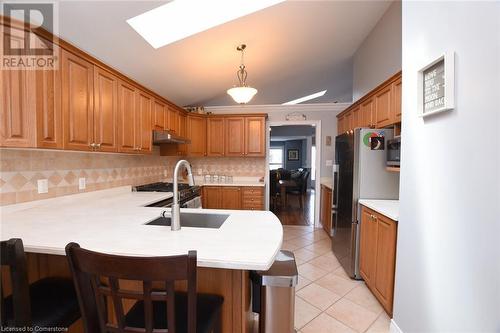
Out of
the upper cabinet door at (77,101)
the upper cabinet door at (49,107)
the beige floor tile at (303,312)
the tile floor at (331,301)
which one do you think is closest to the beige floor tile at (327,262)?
the tile floor at (331,301)

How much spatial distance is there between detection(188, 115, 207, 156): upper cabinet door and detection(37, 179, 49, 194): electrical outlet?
2488mm

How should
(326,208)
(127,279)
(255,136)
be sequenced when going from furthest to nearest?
(255,136) < (326,208) < (127,279)

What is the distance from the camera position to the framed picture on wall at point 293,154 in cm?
1106

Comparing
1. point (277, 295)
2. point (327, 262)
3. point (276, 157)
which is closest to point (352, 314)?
point (327, 262)

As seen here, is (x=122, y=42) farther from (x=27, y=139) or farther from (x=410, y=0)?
(x=410, y=0)

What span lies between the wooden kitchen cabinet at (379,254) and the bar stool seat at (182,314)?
1.45 metres

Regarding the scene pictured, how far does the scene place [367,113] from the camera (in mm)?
2875

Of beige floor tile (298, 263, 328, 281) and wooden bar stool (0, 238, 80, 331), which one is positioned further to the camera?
beige floor tile (298, 263, 328, 281)

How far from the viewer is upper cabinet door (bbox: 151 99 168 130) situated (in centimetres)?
306

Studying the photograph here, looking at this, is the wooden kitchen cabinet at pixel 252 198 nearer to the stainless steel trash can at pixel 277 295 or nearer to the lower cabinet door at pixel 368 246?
the lower cabinet door at pixel 368 246

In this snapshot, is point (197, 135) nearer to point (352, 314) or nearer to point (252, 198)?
point (252, 198)

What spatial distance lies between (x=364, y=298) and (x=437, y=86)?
1898 mm

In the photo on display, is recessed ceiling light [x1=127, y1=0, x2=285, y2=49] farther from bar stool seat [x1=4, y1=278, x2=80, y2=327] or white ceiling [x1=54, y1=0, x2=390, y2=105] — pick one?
bar stool seat [x1=4, y1=278, x2=80, y2=327]

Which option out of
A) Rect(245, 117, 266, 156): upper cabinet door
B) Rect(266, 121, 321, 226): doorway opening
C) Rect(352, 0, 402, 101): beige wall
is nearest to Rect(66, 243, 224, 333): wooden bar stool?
Rect(352, 0, 402, 101): beige wall
